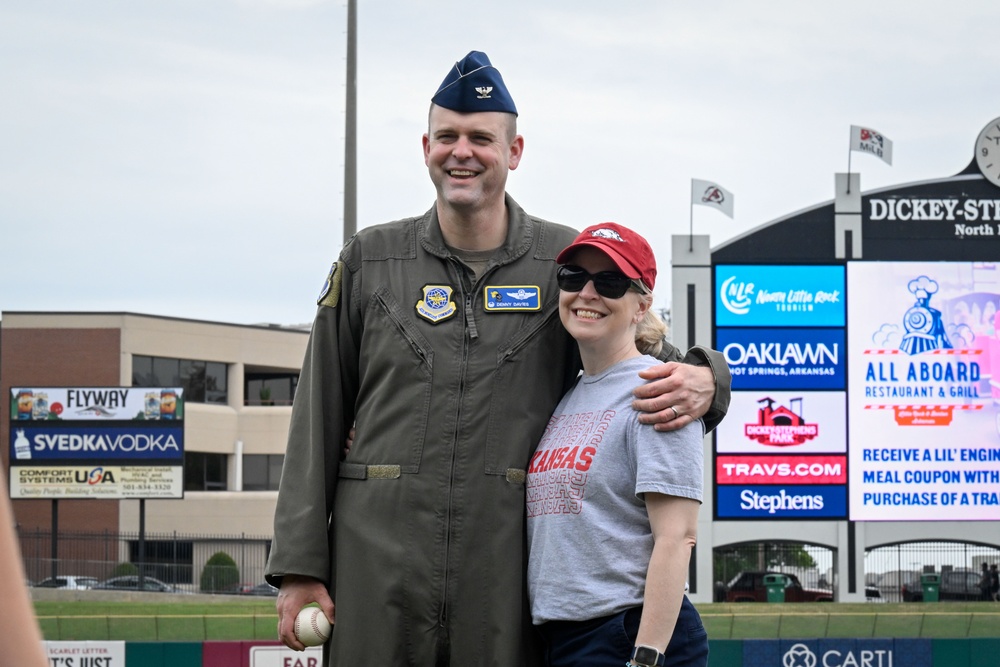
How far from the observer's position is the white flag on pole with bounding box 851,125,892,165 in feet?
79.7

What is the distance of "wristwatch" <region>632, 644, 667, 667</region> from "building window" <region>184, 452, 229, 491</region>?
4446 cm

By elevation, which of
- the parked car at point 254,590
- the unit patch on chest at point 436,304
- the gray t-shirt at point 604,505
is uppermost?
the unit patch on chest at point 436,304

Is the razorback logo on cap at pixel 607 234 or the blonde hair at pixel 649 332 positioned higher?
the razorback logo on cap at pixel 607 234

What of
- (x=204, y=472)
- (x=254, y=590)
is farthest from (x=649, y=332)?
(x=204, y=472)

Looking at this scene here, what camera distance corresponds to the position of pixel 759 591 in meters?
27.5

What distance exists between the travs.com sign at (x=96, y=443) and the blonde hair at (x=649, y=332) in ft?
99.0

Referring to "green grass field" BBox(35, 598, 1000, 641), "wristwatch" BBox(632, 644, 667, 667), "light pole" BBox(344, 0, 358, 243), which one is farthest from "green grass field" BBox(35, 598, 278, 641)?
"wristwatch" BBox(632, 644, 667, 667)

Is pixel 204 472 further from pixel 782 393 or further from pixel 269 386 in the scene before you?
pixel 782 393

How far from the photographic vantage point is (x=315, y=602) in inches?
138

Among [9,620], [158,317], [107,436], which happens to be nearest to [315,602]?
[9,620]

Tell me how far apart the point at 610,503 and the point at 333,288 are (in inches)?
37.3

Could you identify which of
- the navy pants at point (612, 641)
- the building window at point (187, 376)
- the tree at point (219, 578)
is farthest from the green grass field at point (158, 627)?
the building window at point (187, 376)

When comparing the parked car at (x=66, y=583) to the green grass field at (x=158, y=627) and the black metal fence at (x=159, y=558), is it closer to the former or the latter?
the black metal fence at (x=159, y=558)

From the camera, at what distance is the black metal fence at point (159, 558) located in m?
37.6
